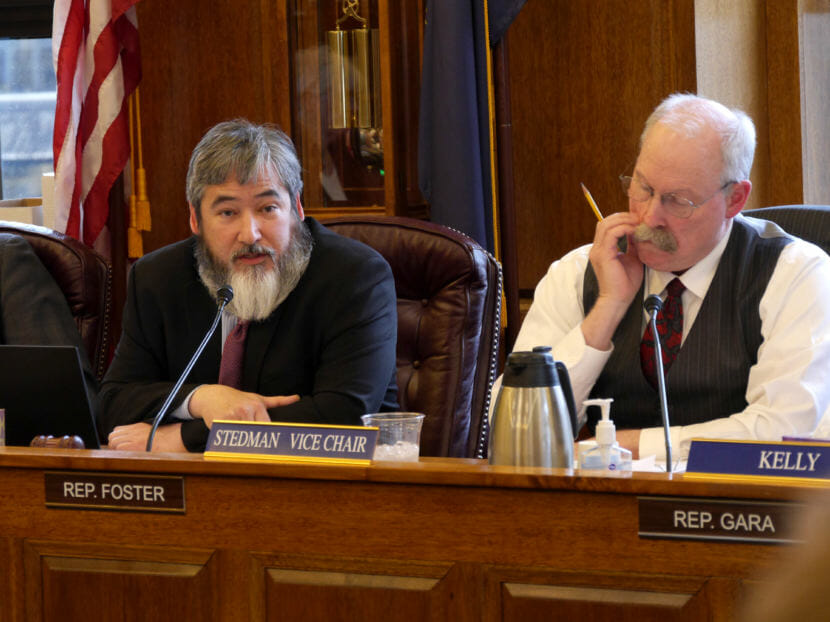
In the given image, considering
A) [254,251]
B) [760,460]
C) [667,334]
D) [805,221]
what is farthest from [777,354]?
[254,251]

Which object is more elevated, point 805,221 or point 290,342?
point 805,221

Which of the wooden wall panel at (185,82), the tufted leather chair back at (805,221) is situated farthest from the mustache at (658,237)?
the wooden wall panel at (185,82)

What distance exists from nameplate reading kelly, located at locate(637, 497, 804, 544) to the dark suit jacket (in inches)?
40.0

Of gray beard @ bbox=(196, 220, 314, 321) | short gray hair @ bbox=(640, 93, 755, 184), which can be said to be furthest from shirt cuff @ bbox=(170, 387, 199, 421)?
short gray hair @ bbox=(640, 93, 755, 184)

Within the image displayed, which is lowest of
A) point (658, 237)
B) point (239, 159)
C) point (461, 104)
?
point (658, 237)

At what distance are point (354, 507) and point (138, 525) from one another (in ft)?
1.07

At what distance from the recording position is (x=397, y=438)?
1.63 metres

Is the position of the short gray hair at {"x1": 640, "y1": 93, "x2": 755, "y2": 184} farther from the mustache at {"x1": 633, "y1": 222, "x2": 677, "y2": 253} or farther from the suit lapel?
the suit lapel

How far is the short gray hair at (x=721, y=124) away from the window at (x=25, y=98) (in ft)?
10.1

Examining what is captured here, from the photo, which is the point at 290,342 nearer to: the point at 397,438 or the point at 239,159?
the point at 239,159

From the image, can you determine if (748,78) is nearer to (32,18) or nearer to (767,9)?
(767,9)

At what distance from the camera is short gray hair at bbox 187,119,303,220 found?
8.05ft

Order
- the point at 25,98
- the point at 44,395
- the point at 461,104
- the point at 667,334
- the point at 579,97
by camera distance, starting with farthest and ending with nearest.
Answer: the point at 25,98
the point at 579,97
the point at 461,104
the point at 667,334
the point at 44,395

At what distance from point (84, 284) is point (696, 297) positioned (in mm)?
1589
